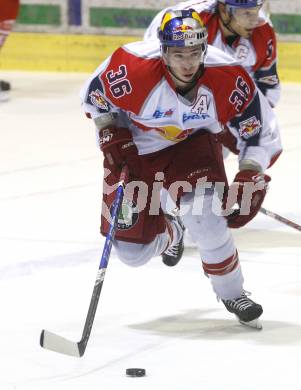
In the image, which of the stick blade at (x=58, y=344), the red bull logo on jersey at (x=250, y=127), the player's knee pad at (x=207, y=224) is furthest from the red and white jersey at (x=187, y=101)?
the stick blade at (x=58, y=344)

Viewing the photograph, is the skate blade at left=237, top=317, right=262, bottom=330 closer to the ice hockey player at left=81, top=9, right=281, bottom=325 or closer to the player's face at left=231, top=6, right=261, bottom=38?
the ice hockey player at left=81, top=9, right=281, bottom=325

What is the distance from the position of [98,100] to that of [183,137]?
291mm

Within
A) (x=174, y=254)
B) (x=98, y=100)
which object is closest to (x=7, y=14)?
(x=174, y=254)

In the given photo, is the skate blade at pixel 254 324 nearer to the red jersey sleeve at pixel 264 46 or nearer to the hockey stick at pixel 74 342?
the hockey stick at pixel 74 342

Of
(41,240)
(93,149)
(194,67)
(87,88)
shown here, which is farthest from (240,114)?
(93,149)

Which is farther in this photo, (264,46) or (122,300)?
(264,46)

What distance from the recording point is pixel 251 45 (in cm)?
498

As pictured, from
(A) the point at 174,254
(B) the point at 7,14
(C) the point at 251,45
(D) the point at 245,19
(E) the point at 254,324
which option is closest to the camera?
(E) the point at 254,324

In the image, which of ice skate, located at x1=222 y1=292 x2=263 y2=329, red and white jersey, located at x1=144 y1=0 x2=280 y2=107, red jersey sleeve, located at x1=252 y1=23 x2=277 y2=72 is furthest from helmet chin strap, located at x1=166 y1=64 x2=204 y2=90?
red jersey sleeve, located at x1=252 y1=23 x2=277 y2=72

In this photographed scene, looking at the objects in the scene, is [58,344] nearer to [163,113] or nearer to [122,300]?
[122,300]

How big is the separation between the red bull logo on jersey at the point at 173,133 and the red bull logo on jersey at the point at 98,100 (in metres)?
0.18

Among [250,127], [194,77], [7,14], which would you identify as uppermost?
[194,77]

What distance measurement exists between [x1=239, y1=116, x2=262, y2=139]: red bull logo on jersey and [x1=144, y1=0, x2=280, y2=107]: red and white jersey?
3.68ft

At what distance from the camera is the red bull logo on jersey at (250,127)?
3.78m
